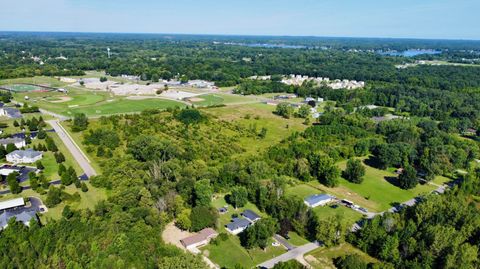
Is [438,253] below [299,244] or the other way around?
the other way around

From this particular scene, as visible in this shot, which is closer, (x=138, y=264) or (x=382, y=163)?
(x=138, y=264)

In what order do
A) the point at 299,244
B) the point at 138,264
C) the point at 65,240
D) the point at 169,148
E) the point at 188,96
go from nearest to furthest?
the point at 138,264, the point at 65,240, the point at 299,244, the point at 169,148, the point at 188,96

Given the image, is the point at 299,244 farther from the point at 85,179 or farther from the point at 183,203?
the point at 85,179

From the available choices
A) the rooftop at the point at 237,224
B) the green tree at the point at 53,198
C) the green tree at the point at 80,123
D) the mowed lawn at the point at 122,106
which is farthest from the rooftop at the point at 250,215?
the mowed lawn at the point at 122,106

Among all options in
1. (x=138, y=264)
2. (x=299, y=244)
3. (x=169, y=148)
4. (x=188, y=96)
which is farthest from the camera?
(x=188, y=96)

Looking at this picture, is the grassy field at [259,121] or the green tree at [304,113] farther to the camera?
the green tree at [304,113]

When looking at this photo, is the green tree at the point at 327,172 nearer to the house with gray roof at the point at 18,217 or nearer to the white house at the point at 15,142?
the house with gray roof at the point at 18,217

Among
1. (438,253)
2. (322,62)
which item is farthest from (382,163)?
(322,62)
